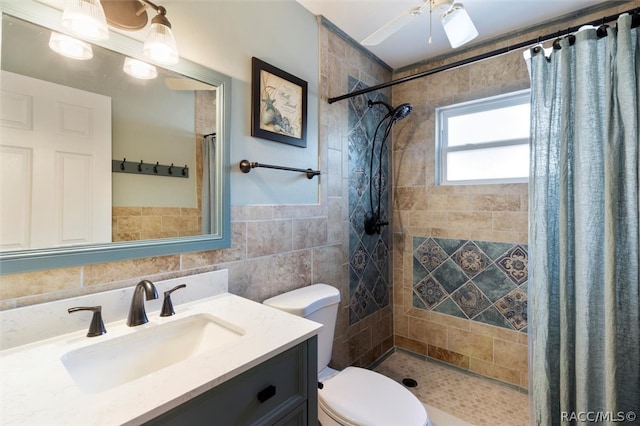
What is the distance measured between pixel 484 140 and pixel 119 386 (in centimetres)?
250

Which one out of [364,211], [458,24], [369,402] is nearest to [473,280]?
[364,211]

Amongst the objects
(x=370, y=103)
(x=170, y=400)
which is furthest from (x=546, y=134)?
(x=170, y=400)

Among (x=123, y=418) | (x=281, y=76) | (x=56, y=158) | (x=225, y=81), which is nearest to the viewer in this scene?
(x=123, y=418)

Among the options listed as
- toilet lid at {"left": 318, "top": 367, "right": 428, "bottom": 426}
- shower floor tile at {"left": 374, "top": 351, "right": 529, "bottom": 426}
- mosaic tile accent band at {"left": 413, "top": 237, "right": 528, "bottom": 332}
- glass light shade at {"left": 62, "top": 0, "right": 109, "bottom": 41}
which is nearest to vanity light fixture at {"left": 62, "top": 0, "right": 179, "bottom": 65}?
glass light shade at {"left": 62, "top": 0, "right": 109, "bottom": 41}

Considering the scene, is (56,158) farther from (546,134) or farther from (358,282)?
(546,134)

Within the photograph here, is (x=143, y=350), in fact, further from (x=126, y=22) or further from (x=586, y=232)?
(x=586, y=232)

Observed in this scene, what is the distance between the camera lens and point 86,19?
0.83 m

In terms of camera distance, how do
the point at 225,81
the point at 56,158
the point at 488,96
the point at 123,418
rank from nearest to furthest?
the point at 123,418 < the point at 56,158 < the point at 225,81 < the point at 488,96

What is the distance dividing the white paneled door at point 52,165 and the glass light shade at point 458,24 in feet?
Answer: 4.53

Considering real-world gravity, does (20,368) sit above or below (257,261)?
below

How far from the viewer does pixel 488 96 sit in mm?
2074

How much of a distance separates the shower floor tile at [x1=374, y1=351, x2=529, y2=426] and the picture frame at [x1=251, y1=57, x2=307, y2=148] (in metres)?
1.88

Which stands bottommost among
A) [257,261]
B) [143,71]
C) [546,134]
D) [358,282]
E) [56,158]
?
[358,282]

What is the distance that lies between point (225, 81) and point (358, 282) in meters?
1.57
